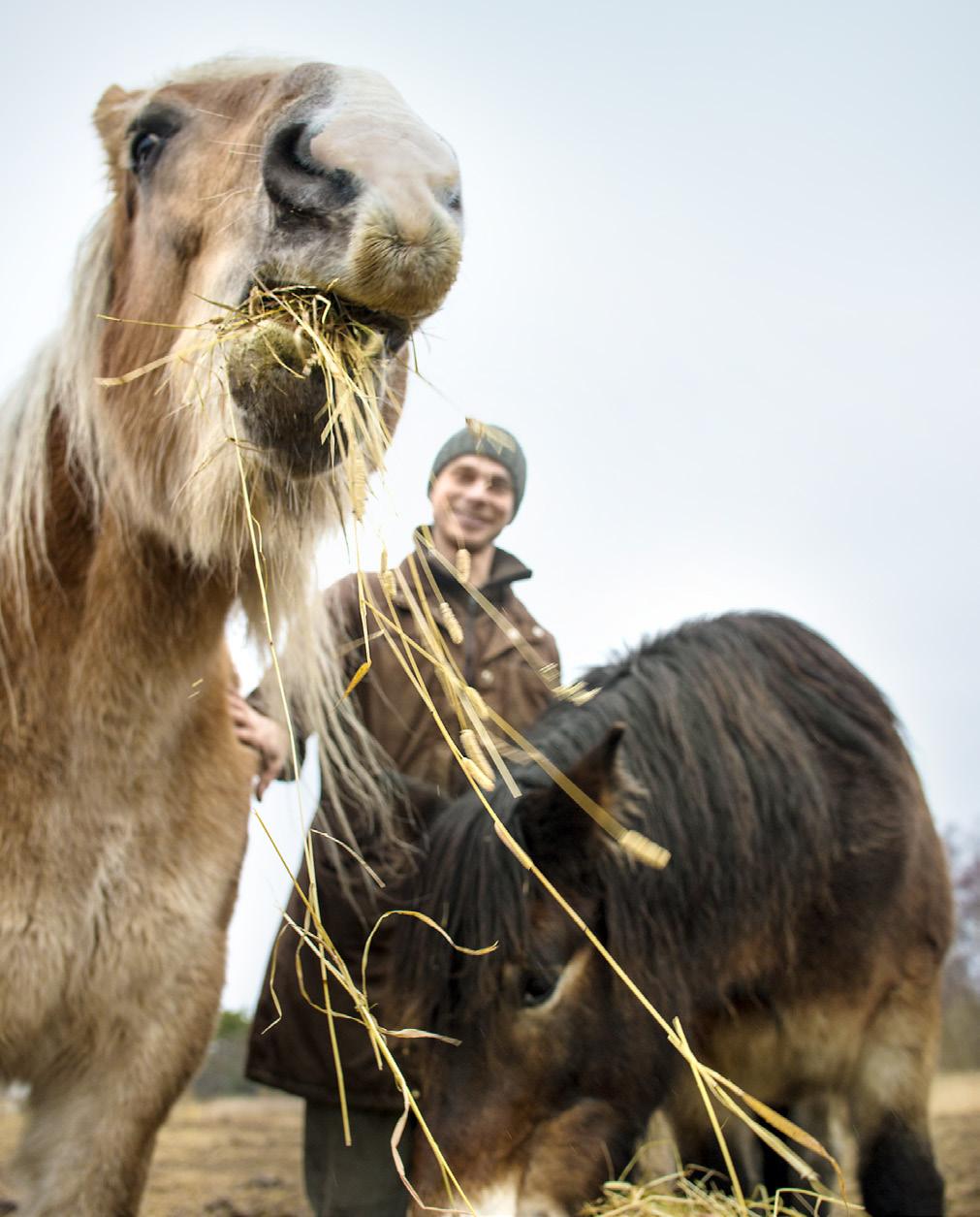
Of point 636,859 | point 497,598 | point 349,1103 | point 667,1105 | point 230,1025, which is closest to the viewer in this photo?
point 636,859

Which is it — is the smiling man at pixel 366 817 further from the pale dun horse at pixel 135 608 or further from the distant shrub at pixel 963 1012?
the distant shrub at pixel 963 1012

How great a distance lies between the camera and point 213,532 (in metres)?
2.14

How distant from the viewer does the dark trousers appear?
335cm

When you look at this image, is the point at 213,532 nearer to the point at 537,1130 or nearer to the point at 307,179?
the point at 307,179

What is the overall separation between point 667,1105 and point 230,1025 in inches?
176

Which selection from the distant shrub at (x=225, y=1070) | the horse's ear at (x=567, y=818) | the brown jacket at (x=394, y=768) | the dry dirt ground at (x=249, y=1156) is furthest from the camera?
the distant shrub at (x=225, y=1070)

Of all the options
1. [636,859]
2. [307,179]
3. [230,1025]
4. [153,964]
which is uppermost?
[307,179]

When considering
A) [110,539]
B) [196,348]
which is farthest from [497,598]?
[196,348]

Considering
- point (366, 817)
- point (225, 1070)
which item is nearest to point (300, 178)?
point (366, 817)

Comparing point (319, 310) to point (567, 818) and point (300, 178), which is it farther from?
point (567, 818)

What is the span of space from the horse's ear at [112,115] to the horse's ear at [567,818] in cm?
184

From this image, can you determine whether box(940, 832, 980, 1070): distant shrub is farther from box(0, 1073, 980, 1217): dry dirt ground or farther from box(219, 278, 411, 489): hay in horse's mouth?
box(219, 278, 411, 489): hay in horse's mouth

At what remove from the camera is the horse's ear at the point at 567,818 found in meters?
2.41

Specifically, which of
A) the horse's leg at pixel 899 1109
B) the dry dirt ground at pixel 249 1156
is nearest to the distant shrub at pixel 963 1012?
the dry dirt ground at pixel 249 1156
